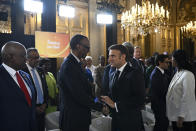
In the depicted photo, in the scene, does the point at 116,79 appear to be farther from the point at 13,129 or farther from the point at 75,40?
the point at 13,129

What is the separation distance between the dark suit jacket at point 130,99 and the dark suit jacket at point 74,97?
0.29 meters

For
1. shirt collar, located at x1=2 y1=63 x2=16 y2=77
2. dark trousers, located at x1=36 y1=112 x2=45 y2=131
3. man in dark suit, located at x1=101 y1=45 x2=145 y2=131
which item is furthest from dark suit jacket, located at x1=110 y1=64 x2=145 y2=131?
dark trousers, located at x1=36 y1=112 x2=45 y2=131

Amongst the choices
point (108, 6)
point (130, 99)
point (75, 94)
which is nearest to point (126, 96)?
point (130, 99)

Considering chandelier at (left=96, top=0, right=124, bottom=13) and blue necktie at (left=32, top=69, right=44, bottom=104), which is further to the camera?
chandelier at (left=96, top=0, right=124, bottom=13)

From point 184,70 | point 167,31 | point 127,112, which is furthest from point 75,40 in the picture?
point 167,31

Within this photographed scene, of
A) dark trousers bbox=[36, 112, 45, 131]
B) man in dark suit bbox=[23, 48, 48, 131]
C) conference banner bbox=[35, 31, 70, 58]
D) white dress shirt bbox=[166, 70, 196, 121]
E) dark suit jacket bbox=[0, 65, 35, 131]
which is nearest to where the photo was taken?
dark suit jacket bbox=[0, 65, 35, 131]

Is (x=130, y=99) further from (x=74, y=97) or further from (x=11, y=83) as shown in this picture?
(x=11, y=83)

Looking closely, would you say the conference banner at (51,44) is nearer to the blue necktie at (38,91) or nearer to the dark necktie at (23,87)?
the blue necktie at (38,91)

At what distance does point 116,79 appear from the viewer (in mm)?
2477

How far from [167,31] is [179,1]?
2.07m

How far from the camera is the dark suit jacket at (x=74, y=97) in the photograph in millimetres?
2279

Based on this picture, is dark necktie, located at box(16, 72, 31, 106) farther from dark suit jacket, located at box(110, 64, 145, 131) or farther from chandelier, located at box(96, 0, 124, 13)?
chandelier, located at box(96, 0, 124, 13)

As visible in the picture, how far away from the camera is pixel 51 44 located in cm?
704

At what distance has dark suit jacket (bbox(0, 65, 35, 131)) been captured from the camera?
1.97m
